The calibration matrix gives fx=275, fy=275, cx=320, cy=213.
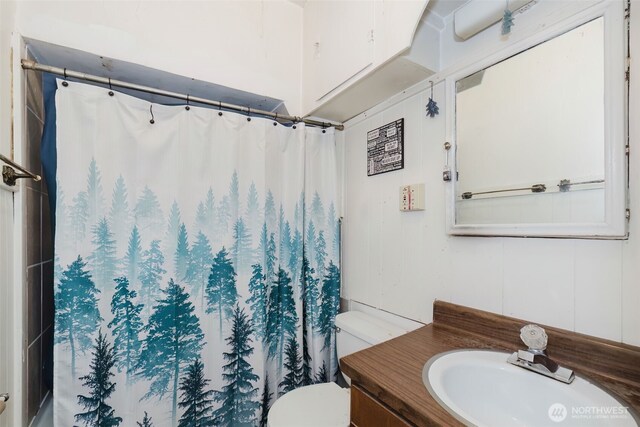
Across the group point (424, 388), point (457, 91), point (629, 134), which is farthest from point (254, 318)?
point (629, 134)

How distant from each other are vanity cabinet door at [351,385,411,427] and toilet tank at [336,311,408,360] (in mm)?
439

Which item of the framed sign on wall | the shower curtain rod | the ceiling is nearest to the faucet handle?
the framed sign on wall

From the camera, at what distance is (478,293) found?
3.37 feet

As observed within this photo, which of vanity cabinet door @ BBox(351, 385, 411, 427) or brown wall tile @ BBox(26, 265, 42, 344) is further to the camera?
brown wall tile @ BBox(26, 265, 42, 344)

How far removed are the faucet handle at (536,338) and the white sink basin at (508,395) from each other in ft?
0.25

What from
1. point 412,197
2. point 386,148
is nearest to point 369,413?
point 412,197

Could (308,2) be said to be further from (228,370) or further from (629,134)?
(228,370)

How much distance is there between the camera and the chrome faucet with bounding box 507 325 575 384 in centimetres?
72

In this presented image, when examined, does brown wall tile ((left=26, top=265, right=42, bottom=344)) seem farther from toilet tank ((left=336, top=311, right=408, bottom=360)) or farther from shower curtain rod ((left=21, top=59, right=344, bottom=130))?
toilet tank ((left=336, top=311, right=408, bottom=360))

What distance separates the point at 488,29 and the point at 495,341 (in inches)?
44.3

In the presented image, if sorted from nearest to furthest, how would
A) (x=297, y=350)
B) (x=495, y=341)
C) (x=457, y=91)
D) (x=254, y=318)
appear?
(x=495, y=341) → (x=457, y=91) → (x=254, y=318) → (x=297, y=350)

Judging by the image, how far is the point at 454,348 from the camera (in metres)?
0.91

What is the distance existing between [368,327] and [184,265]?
932 mm

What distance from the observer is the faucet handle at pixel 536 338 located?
77cm
